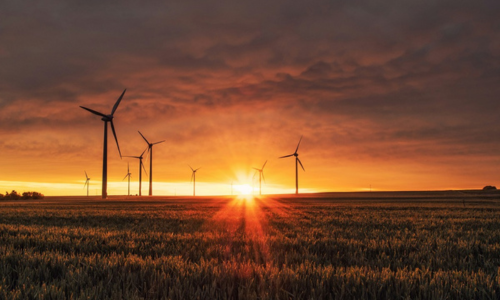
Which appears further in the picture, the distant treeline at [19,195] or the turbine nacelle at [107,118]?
the distant treeline at [19,195]

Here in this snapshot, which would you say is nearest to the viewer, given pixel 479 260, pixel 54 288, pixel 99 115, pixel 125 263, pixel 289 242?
pixel 54 288

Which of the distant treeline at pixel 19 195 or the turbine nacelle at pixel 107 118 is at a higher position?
the turbine nacelle at pixel 107 118

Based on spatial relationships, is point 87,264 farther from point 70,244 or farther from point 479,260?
point 479,260

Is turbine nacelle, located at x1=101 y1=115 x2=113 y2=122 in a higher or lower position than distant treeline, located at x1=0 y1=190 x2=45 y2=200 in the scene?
higher

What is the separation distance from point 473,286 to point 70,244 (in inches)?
383

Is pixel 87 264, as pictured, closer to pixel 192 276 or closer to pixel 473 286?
pixel 192 276

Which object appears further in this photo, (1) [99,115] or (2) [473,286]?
(1) [99,115]

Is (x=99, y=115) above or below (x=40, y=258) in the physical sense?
above

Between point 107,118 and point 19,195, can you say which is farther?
point 19,195

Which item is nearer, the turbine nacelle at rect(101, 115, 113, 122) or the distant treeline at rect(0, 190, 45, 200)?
the turbine nacelle at rect(101, 115, 113, 122)

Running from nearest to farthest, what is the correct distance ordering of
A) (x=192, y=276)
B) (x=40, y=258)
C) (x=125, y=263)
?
1. (x=192, y=276)
2. (x=125, y=263)
3. (x=40, y=258)

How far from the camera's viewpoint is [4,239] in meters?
11.2

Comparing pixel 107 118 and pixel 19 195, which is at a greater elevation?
pixel 107 118

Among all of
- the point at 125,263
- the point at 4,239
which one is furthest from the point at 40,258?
the point at 4,239
